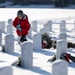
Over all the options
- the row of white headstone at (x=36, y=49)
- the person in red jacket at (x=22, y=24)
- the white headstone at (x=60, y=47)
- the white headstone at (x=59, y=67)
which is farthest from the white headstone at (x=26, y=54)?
the person in red jacket at (x=22, y=24)

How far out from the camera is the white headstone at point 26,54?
9.34 metres

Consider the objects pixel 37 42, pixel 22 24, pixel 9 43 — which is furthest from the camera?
pixel 37 42

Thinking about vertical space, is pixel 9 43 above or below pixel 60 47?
below

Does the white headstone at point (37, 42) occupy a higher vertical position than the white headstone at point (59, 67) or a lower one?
lower

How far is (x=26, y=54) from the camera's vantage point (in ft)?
30.7

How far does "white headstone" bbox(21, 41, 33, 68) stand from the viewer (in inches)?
368

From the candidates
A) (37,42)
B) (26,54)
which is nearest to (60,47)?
(26,54)

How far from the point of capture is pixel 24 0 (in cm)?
7025

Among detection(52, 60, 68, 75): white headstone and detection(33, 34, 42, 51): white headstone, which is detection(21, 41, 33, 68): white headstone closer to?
detection(52, 60, 68, 75): white headstone

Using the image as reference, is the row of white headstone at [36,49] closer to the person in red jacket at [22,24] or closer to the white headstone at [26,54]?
the white headstone at [26,54]

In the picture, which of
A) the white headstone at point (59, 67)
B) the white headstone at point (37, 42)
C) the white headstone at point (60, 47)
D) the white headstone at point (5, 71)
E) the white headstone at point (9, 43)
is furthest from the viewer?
the white headstone at point (37, 42)

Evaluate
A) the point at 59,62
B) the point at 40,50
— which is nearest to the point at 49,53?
the point at 40,50

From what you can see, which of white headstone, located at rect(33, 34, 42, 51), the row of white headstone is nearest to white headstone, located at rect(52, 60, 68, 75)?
the row of white headstone

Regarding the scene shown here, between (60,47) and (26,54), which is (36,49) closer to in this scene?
(60,47)
